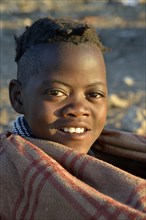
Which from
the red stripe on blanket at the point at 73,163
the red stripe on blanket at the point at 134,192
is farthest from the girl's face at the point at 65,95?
the red stripe on blanket at the point at 134,192

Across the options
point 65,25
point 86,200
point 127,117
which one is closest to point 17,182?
point 86,200

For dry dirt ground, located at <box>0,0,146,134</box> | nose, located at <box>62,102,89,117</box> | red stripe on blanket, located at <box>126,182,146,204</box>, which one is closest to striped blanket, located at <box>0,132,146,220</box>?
red stripe on blanket, located at <box>126,182,146,204</box>

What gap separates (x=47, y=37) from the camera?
172cm

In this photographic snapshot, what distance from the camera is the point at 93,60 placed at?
1732 millimetres

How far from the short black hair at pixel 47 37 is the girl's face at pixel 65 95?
0.03 metres

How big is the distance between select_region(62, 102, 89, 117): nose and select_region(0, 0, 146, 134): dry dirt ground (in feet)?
7.84

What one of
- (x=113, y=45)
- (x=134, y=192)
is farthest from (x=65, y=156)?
(x=113, y=45)

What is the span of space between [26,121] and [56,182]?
0.40 m

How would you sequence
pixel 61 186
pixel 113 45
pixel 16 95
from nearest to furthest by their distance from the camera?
pixel 61 186 → pixel 16 95 → pixel 113 45

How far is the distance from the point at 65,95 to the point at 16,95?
0.25 meters

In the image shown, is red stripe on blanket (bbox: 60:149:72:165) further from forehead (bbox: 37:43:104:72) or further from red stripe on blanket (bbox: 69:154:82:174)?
forehead (bbox: 37:43:104:72)

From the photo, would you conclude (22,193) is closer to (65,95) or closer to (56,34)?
(65,95)

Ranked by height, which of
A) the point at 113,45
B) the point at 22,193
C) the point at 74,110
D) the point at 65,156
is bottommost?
the point at 22,193

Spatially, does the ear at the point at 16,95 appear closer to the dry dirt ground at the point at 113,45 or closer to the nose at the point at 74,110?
the nose at the point at 74,110
